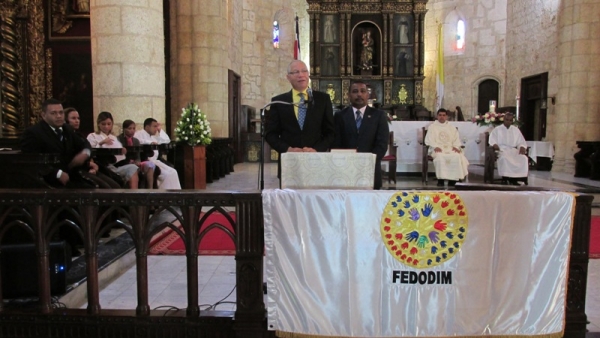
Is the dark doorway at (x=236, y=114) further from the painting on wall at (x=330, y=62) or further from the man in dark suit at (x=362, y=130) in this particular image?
the man in dark suit at (x=362, y=130)

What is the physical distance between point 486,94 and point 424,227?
16690 mm

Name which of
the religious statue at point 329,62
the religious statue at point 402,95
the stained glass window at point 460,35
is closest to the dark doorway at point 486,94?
the stained glass window at point 460,35

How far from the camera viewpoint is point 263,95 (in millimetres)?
18062

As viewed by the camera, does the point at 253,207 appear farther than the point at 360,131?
No

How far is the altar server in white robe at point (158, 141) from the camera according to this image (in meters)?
6.38

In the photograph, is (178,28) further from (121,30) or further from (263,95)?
(263,95)

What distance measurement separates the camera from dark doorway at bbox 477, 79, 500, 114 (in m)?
17.6

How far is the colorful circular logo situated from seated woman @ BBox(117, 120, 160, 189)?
4.25 m

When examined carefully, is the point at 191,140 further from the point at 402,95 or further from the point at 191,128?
the point at 402,95

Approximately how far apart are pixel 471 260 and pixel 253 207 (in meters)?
1.22

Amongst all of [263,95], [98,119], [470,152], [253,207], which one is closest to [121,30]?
[98,119]

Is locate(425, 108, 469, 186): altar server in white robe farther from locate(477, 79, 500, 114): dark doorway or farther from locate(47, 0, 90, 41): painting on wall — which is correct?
locate(477, 79, 500, 114): dark doorway

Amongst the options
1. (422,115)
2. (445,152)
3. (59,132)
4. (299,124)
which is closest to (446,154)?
(445,152)

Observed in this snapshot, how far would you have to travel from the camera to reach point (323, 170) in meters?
2.98
